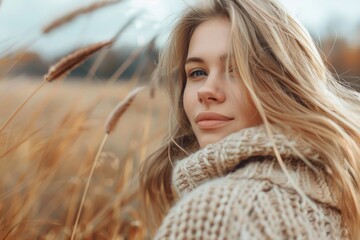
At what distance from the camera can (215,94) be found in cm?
147

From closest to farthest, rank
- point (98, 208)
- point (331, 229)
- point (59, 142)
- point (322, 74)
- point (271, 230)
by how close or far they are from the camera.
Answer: point (271, 230), point (331, 229), point (322, 74), point (59, 142), point (98, 208)

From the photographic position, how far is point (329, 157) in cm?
Answer: 138

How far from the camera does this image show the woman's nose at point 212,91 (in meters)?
1.48

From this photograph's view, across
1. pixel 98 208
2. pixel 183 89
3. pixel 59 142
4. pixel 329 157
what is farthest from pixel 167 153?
pixel 98 208

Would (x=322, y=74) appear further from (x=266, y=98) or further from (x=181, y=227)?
(x=181, y=227)

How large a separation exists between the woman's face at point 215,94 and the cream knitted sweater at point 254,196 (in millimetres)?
68

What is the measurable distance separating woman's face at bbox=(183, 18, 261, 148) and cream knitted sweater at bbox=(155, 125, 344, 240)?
7 cm

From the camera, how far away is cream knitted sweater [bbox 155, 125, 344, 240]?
1.26m

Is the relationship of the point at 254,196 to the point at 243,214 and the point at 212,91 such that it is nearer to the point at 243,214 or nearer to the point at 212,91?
the point at 243,214

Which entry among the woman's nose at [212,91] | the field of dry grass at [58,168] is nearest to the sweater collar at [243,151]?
the woman's nose at [212,91]

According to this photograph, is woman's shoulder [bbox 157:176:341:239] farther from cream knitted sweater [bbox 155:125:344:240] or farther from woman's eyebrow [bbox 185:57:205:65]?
woman's eyebrow [bbox 185:57:205:65]

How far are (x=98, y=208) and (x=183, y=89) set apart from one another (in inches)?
39.5

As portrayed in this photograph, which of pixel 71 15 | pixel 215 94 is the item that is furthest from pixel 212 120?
pixel 71 15

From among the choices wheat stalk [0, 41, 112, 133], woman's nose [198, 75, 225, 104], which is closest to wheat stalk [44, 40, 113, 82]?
wheat stalk [0, 41, 112, 133]
